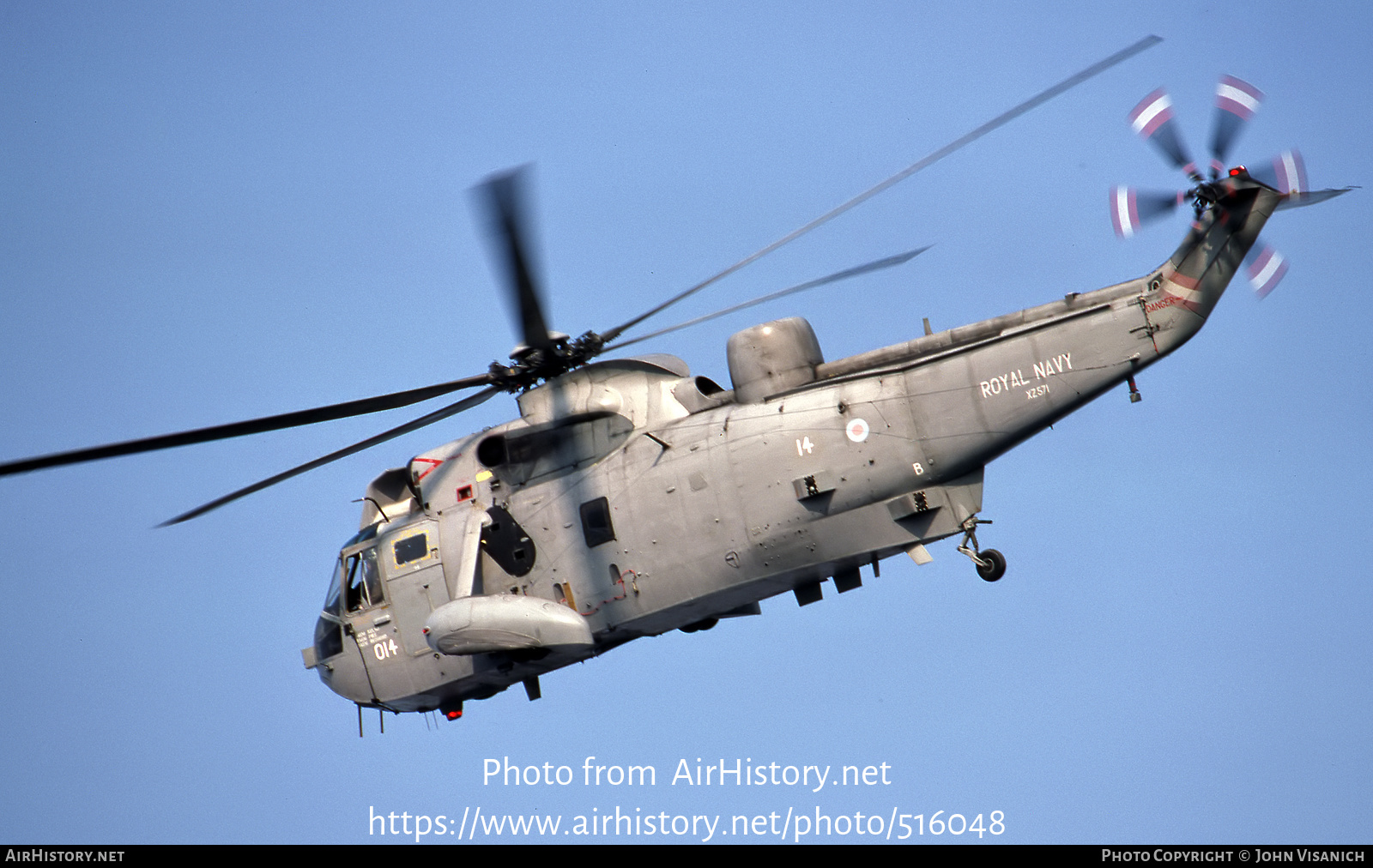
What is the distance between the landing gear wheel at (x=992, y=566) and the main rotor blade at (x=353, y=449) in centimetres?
704

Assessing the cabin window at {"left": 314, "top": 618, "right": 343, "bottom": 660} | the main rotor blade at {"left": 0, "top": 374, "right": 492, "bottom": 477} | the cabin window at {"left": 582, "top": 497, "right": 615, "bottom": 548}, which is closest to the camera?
the main rotor blade at {"left": 0, "top": 374, "right": 492, "bottom": 477}

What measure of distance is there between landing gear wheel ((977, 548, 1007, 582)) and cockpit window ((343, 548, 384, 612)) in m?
8.95

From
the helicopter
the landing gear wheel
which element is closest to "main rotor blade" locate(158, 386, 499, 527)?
the helicopter

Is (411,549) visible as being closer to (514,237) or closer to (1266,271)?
(514,237)

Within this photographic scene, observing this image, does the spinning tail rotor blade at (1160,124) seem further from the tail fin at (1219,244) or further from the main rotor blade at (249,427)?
the main rotor blade at (249,427)

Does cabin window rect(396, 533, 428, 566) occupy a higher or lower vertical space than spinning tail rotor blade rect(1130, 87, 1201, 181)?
lower

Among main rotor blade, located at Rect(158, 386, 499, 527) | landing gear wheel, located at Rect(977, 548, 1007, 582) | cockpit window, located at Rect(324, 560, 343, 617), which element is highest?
main rotor blade, located at Rect(158, 386, 499, 527)

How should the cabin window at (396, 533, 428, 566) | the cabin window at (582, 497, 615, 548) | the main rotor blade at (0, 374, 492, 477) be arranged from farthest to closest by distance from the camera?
the cabin window at (396, 533, 428, 566)
the cabin window at (582, 497, 615, 548)
the main rotor blade at (0, 374, 492, 477)

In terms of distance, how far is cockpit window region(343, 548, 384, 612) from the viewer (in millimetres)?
23484

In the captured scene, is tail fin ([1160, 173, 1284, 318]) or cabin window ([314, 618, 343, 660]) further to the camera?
cabin window ([314, 618, 343, 660])

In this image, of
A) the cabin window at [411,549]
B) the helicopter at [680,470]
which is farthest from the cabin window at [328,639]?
the cabin window at [411,549]

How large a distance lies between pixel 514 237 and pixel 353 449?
13.7 feet

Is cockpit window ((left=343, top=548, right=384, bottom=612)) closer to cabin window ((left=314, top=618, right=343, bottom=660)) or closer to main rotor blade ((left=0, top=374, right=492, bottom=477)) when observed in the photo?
cabin window ((left=314, top=618, right=343, bottom=660))

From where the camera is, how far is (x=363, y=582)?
23.7m
